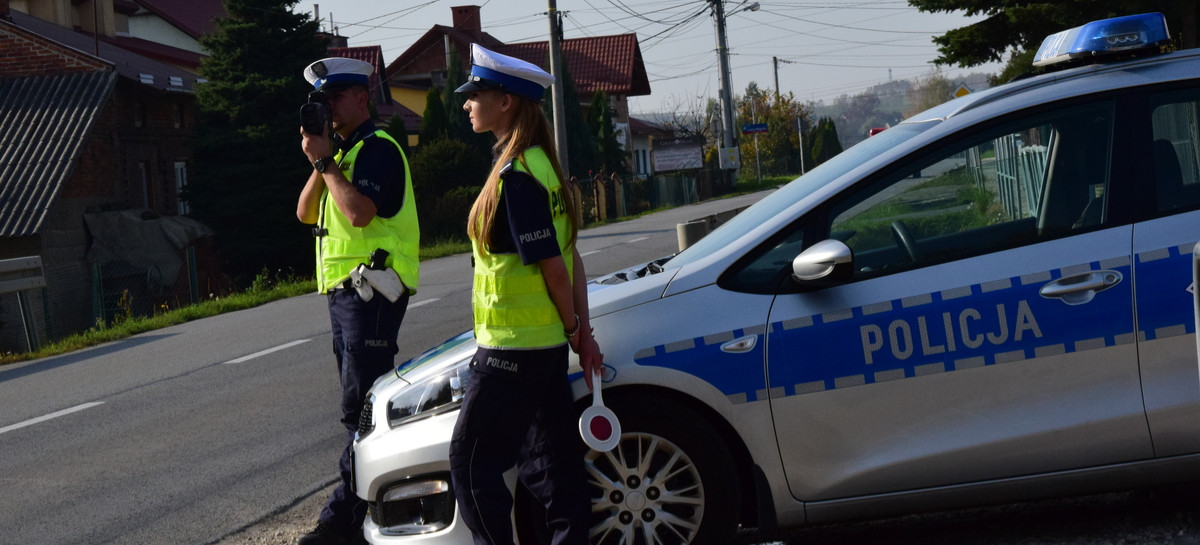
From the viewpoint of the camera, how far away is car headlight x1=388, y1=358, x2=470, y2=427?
13.6 feet

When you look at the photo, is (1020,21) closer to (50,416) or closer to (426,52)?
(50,416)

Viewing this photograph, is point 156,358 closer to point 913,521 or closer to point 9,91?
point 913,521

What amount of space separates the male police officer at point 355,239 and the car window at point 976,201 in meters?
1.64

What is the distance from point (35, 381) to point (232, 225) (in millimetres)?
22060

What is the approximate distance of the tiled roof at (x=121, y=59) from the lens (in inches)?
1331

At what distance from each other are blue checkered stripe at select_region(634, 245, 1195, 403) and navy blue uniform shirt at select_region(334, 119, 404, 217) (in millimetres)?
1271

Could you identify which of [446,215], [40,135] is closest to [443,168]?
[446,215]

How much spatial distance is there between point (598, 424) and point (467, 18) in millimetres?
62922

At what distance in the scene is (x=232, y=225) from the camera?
3262cm

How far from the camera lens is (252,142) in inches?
1264

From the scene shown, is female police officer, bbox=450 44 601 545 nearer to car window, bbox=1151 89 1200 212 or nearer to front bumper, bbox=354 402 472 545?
front bumper, bbox=354 402 472 545

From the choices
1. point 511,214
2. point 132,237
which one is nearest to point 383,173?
point 511,214

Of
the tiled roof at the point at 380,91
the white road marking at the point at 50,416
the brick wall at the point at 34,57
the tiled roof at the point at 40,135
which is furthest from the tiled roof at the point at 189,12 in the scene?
the white road marking at the point at 50,416

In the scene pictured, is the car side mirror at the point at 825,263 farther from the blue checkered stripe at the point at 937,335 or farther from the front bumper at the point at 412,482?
the front bumper at the point at 412,482
